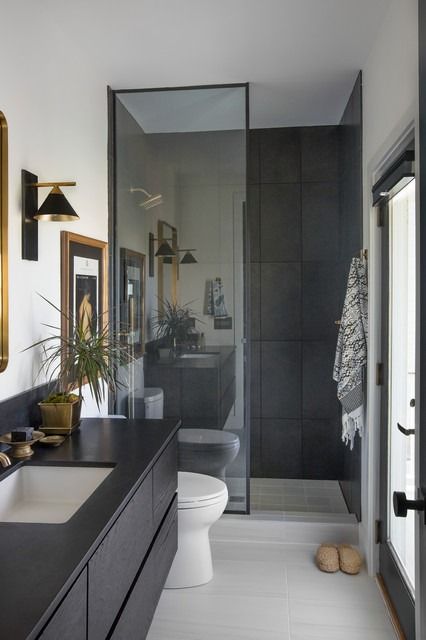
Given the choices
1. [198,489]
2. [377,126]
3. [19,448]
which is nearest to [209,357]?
[198,489]

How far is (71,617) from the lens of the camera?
115 cm

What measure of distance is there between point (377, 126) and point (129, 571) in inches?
86.6

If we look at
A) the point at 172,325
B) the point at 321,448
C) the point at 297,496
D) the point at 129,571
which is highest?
the point at 172,325

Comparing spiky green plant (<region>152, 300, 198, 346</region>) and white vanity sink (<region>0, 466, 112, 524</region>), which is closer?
white vanity sink (<region>0, 466, 112, 524</region>)

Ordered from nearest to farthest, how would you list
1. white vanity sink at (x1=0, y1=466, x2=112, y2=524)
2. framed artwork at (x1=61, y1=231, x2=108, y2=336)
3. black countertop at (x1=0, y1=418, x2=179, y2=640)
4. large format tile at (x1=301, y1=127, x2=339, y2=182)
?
black countertop at (x1=0, y1=418, x2=179, y2=640), white vanity sink at (x1=0, y1=466, x2=112, y2=524), framed artwork at (x1=61, y1=231, x2=108, y2=336), large format tile at (x1=301, y1=127, x2=339, y2=182)

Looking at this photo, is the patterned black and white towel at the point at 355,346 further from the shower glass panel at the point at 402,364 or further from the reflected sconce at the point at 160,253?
the reflected sconce at the point at 160,253

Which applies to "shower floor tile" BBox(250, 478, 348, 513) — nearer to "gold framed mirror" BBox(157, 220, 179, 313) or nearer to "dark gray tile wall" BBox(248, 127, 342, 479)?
"dark gray tile wall" BBox(248, 127, 342, 479)

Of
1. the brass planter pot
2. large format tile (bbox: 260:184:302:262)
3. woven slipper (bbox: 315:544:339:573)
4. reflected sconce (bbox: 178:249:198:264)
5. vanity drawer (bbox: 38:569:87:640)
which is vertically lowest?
woven slipper (bbox: 315:544:339:573)

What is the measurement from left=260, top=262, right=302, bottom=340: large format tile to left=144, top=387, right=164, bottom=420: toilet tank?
1023mm

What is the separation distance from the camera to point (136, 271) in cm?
346

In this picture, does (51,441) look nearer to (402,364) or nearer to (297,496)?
(402,364)

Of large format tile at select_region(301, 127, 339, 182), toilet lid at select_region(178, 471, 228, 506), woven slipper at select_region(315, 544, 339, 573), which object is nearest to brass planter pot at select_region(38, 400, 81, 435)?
toilet lid at select_region(178, 471, 228, 506)

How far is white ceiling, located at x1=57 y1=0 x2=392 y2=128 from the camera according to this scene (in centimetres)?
249

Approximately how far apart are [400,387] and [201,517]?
1.09 m
